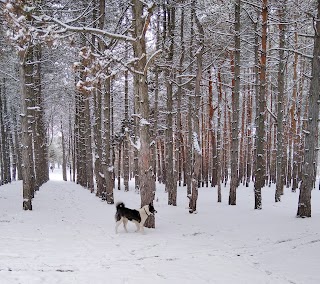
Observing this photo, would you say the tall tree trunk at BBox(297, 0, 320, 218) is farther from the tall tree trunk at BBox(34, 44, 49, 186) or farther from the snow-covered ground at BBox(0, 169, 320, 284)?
the tall tree trunk at BBox(34, 44, 49, 186)

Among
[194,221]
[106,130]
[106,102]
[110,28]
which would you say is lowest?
[194,221]

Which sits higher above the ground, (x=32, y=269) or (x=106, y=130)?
(x=106, y=130)

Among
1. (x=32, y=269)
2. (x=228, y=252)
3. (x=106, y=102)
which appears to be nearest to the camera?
(x=32, y=269)

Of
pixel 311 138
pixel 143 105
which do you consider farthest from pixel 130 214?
pixel 311 138

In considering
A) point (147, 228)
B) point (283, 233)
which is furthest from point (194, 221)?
point (283, 233)

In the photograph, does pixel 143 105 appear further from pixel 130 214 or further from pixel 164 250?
pixel 164 250

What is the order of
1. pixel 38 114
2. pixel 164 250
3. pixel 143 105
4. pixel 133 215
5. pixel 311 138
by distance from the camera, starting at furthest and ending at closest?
pixel 38 114 → pixel 311 138 → pixel 143 105 → pixel 133 215 → pixel 164 250

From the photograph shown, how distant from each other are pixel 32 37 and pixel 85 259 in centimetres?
593

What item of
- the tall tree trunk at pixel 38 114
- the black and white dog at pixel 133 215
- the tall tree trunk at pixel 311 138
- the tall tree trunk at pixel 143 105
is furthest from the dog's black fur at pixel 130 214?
the tall tree trunk at pixel 38 114

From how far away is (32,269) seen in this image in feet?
18.1

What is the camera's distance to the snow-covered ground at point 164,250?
545 cm

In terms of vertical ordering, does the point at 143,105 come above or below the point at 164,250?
above

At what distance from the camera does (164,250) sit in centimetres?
733

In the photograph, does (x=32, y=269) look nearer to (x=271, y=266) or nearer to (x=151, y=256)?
(x=151, y=256)
